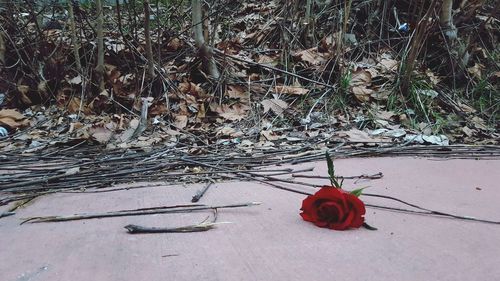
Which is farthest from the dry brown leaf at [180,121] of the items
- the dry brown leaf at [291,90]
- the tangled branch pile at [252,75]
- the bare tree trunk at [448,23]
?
the bare tree trunk at [448,23]

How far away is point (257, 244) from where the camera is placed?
105cm

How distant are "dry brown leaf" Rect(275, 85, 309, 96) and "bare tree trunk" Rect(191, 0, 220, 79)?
0.49 meters

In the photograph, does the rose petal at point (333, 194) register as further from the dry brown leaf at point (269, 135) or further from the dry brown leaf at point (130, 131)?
the dry brown leaf at point (130, 131)

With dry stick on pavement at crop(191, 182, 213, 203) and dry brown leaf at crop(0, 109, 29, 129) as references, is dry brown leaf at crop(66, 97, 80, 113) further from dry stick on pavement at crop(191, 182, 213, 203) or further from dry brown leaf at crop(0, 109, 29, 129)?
dry stick on pavement at crop(191, 182, 213, 203)

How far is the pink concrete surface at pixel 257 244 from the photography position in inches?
Result: 35.0

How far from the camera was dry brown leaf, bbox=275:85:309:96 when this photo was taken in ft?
10.8

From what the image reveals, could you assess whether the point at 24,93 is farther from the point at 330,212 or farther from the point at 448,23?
the point at 448,23

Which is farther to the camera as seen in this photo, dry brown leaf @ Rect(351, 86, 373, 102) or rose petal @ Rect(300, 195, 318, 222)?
dry brown leaf @ Rect(351, 86, 373, 102)

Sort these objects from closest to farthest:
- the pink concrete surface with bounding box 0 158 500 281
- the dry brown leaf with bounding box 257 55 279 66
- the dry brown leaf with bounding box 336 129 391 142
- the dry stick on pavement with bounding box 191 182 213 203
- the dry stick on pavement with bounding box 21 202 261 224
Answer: the pink concrete surface with bounding box 0 158 500 281 → the dry stick on pavement with bounding box 21 202 261 224 → the dry stick on pavement with bounding box 191 182 213 203 → the dry brown leaf with bounding box 336 129 391 142 → the dry brown leaf with bounding box 257 55 279 66

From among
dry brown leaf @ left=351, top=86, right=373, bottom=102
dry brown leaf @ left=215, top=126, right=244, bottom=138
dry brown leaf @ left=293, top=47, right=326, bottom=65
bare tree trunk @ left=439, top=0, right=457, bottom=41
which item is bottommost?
dry brown leaf @ left=215, top=126, right=244, bottom=138

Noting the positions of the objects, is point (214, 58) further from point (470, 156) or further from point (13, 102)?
point (470, 156)

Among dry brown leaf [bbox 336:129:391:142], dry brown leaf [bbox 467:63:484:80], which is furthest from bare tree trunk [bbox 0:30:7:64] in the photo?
dry brown leaf [bbox 467:63:484:80]

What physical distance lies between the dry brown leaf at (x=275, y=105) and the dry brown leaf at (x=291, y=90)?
15 cm

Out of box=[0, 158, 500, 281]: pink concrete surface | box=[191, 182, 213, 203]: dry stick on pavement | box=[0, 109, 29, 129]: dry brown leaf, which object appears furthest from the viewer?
box=[0, 109, 29, 129]: dry brown leaf
